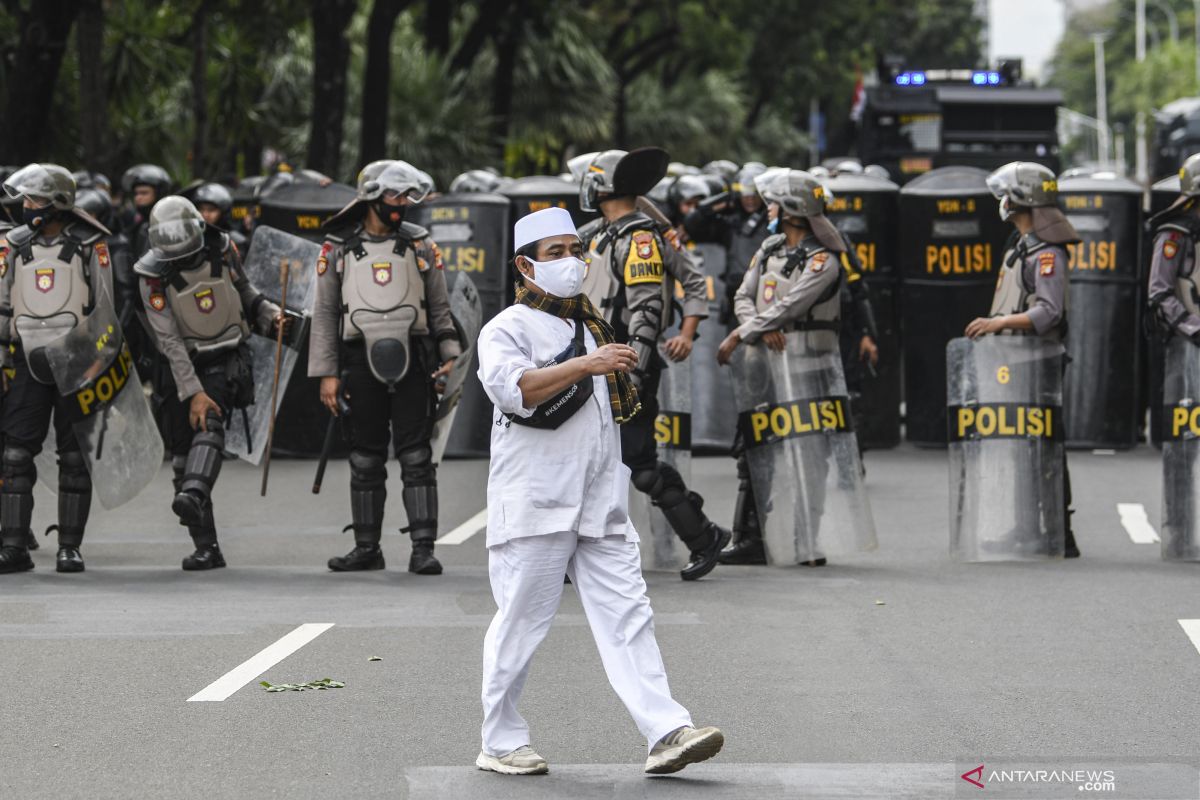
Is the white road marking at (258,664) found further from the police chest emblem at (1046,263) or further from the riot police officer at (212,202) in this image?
the riot police officer at (212,202)

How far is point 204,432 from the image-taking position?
33.1 ft

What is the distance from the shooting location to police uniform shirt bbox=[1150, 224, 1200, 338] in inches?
397

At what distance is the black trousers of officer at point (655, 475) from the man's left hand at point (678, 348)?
0.09 m

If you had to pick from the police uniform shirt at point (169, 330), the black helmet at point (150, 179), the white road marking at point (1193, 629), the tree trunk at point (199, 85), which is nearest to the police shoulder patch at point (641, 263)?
the police uniform shirt at point (169, 330)

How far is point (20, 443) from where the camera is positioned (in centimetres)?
1003

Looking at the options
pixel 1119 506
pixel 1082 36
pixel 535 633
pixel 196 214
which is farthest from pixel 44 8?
pixel 1082 36

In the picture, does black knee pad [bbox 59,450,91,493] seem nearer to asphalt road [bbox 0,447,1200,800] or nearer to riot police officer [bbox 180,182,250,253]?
asphalt road [bbox 0,447,1200,800]

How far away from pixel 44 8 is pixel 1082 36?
143 meters

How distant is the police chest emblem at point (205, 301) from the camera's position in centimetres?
1009

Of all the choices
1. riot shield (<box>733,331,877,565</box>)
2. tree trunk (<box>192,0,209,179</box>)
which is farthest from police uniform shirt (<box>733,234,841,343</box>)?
tree trunk (<box>192,0,209,179</box>)

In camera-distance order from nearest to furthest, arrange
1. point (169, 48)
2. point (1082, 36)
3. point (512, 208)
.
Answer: point (512, 208) → point (169, 48) → point (1082, 36)

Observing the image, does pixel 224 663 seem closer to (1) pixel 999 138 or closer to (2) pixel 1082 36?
(1) pixel 999 138

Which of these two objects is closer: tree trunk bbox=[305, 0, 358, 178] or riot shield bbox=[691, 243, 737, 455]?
riot shield bbox=[691, 243, 737, 455]

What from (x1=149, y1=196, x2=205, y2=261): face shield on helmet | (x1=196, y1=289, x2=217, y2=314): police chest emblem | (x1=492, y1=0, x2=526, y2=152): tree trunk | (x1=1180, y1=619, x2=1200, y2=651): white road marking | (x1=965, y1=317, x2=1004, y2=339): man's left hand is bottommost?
(x1=1180, y1=619, x2=1200, y2=651): white road marking
